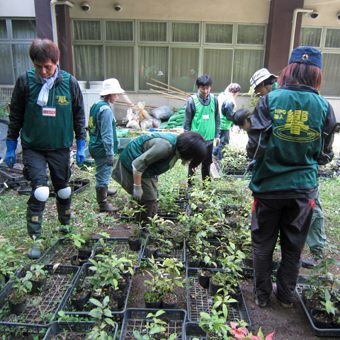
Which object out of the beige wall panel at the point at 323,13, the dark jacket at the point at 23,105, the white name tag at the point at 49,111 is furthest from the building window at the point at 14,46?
the beige wall panel at the point at 323,13

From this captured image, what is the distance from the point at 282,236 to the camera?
2.25 metres

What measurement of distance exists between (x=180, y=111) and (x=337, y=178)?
5.10 metres

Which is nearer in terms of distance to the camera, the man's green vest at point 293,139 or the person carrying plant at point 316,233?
the man's green vest at point 293,139

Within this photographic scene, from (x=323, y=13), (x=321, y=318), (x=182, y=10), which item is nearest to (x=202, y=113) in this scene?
(x=321, y=318)

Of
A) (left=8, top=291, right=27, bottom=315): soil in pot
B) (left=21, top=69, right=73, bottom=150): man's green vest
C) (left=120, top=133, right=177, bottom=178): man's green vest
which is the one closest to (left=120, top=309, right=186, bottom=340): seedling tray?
(left=8, top=291, right=27, bottom=315): soil in pot

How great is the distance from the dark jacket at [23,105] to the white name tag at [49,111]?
0.17 m

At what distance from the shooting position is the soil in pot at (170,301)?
2222 millimetres

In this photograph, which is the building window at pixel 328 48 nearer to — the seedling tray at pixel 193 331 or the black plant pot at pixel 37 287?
the seedling tray at pixel 193 331

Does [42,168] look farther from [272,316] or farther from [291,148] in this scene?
[272,316]

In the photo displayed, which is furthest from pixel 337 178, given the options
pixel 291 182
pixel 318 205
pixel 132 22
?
pixel 132 22

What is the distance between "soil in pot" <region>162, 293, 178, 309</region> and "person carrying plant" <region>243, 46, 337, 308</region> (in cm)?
80

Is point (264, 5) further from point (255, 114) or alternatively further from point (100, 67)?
point (255, 114)

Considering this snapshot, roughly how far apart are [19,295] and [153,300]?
0.98 metres

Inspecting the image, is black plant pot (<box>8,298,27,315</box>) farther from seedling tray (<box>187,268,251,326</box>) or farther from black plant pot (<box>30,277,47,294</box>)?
seedling tray (<box>187,268,251,326</box>)
